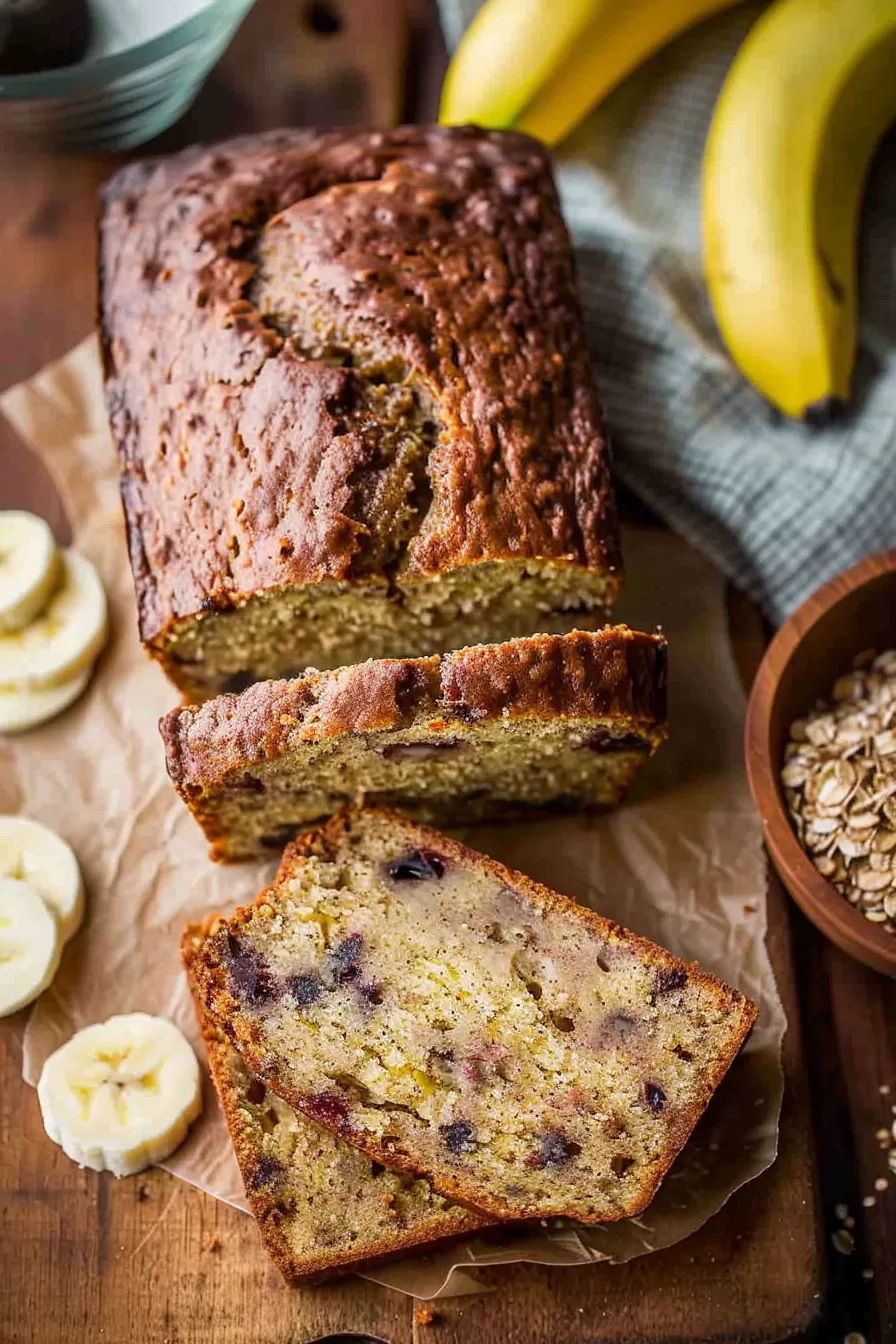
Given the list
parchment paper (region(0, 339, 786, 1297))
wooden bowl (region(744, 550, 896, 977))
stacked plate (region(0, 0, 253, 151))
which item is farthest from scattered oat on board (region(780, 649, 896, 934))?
stacked plate (region(0, 0, 253, 151))

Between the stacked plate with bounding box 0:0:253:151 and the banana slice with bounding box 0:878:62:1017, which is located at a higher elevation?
the stacked plate with bounding box 0:0:253:151

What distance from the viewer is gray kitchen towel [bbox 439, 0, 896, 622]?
3.54 metres

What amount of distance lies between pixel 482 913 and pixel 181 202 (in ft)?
5.49

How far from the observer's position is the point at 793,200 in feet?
11.5

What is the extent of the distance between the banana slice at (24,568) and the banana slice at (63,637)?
3 cm

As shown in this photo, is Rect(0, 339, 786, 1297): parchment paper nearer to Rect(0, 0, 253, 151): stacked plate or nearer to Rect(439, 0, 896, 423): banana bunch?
Rect(439, 0, 896, 423): banana bunch

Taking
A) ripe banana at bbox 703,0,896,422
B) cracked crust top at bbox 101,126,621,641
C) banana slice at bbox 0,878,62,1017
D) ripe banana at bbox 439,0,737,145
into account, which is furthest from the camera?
ripe banana at bbox 439,0,737,145

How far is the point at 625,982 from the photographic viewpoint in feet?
10.1

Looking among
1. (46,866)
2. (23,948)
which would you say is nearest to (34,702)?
(46,866)

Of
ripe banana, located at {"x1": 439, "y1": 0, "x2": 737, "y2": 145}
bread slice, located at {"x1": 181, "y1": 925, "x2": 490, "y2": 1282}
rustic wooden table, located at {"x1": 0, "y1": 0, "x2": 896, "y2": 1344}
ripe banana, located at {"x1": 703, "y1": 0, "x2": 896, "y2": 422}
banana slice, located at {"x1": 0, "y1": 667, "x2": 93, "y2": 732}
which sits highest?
ripe banana, located at {"x1": 439, "y1": 0, "x2": 737, "y2": 145}

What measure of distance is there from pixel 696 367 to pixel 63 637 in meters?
1.61

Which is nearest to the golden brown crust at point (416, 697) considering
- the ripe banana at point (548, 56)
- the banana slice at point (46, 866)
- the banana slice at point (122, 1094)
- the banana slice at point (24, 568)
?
the banana slice at point (46, 866)

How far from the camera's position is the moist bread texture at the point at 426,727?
2.93 m

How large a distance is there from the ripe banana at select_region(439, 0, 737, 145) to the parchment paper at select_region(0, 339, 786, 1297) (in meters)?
1.05
